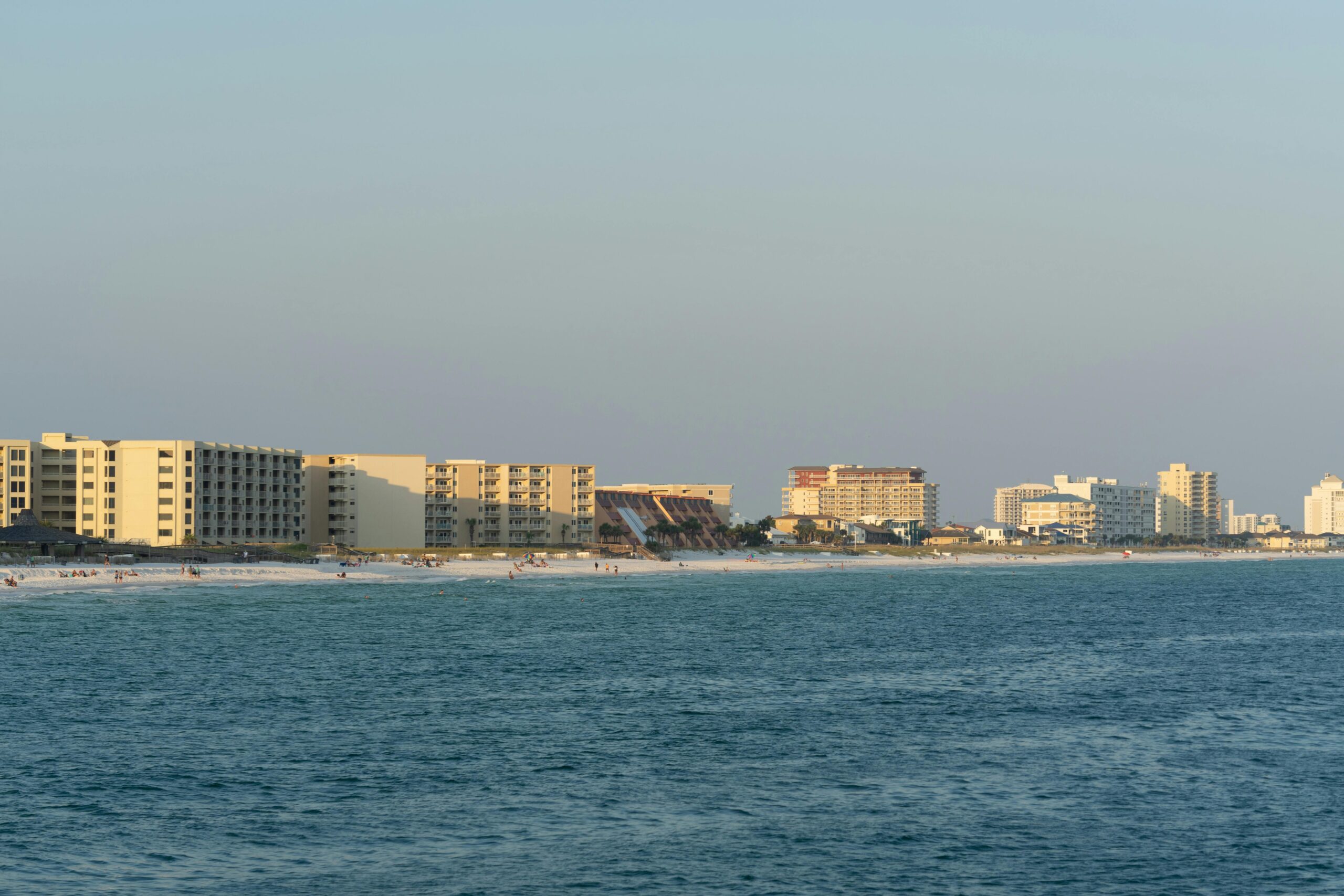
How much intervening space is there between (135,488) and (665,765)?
16161 cm

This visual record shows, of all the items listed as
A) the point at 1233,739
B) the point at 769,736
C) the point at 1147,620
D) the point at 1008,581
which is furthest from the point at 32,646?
the point at 1008,581

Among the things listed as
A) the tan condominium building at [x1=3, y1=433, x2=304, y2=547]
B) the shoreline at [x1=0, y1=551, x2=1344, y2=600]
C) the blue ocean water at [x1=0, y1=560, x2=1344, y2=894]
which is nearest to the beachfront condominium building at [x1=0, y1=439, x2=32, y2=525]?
the tan condominium building at [x1=3, y1=433, x2=304, y2=547]

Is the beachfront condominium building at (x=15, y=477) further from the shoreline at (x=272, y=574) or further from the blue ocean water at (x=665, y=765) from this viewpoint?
the blue ocean water at (x=665, y=765)

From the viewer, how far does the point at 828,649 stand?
72.9 metres

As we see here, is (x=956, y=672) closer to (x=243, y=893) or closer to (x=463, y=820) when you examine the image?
(x=463, y=820)

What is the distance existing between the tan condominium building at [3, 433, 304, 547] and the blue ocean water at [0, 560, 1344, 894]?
104087mm

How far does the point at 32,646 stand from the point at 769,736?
153ft

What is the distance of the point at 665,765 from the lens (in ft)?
122

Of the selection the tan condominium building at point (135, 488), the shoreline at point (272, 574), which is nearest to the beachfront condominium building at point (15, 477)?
the tan condominium building at point (135, 488)

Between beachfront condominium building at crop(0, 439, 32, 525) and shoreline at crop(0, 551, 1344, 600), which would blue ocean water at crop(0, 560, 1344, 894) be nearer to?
shoreline at crop(0, 551, 1344, 600)

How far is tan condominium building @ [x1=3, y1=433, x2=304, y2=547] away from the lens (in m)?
179

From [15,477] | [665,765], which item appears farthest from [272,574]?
[665,765]

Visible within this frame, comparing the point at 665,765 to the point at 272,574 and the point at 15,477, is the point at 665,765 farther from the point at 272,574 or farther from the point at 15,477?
the point at 15,477

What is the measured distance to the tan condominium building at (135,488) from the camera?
A: 17900 cm
